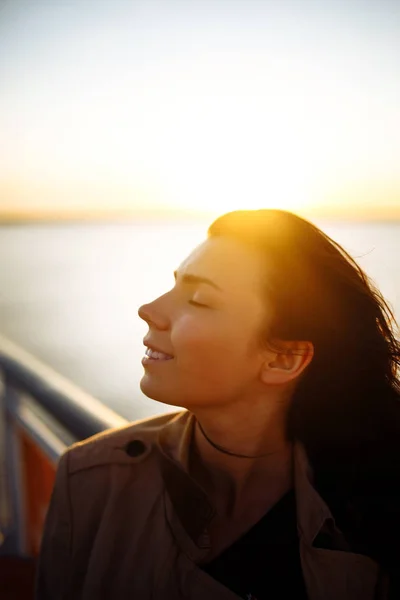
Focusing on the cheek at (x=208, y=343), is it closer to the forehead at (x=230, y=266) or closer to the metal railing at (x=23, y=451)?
the forehead at (x=230, y=266)

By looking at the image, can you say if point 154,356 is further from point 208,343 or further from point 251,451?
point 251,451

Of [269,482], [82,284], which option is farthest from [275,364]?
[82,284]

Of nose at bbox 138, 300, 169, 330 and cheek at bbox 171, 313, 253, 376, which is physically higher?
nose at bbox 138, 300, 169, 330

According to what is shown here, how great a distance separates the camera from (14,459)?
208cm

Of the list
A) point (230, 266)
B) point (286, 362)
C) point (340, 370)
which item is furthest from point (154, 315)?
point (340, 370)

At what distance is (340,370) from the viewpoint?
1.19 m

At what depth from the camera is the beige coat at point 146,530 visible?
3.48 ft

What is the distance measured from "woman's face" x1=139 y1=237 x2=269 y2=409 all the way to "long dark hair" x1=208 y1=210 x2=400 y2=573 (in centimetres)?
4

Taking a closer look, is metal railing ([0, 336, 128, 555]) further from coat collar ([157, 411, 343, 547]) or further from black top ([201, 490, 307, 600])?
black top ([201, 490, 307, 600])

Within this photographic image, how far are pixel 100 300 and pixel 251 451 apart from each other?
105 ft

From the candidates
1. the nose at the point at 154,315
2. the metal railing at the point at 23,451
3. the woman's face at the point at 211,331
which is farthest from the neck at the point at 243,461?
the metal railing at the point at 23,451

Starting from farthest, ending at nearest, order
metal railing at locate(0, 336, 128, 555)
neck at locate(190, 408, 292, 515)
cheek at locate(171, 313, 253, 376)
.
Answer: metal railing at locate(0, 336, 128, 555)
neck at locate(190, 408, 292, 515)
cheek at locate(171, 313, 253, 376)

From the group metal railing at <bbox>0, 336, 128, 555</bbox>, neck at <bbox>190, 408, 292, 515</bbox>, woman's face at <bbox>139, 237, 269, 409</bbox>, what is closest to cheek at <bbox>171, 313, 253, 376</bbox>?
woman's face at <bbox>139, 237, 269, 409</bbox>

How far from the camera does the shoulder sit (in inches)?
47.1
